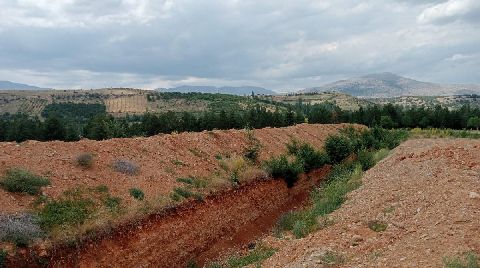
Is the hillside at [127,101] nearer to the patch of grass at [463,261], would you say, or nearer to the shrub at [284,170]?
the shrub at [284,170]

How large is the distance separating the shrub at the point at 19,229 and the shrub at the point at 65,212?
512 millimetres

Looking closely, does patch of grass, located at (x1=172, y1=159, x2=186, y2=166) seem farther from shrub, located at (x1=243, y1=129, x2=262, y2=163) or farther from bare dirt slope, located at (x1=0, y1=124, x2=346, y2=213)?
shrub, located at (x1=243, y1=129, x2=262, y2=163)

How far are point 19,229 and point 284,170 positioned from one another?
18123 mm

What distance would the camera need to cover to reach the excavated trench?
16.4 metres

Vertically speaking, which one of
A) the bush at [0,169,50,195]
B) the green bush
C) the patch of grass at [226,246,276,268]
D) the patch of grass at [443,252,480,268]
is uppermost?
the bush at [0,169,50,195]

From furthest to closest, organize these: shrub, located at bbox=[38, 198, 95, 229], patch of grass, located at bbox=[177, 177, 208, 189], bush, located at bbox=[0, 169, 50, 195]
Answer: patch of grass, located at bbox=[177, 177, 208, 189] → bush, located at bbox=[0, 169, 50, 195] → shrub, located at bbox=[38, 198, 95, 229]

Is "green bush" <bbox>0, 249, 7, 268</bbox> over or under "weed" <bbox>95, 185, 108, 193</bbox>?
A: under

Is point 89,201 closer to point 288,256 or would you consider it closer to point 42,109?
point 288,256

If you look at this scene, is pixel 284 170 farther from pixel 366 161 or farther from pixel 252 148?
pixel 366 161

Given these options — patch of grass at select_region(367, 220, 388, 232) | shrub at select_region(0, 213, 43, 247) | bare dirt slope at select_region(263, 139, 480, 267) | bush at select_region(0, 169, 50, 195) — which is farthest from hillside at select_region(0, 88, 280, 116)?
patch of grass at select_region(367, 220, 388, 232)

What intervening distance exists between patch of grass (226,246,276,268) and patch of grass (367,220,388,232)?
3824 millimetres

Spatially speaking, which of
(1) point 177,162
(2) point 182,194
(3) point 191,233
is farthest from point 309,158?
(3) point 191,233

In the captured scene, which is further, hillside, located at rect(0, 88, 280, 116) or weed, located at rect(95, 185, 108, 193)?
hillside, located at rect(0, 88, 280, 116)

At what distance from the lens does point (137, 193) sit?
20.3 m
